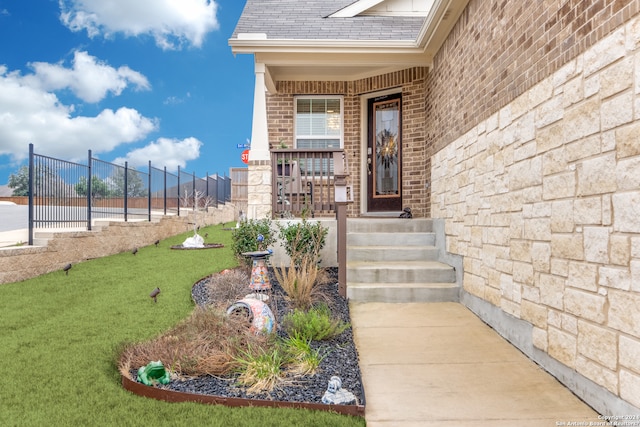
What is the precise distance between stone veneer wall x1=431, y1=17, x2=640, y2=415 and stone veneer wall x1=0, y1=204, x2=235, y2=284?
7.04 meters

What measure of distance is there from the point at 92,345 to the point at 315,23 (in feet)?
22.4

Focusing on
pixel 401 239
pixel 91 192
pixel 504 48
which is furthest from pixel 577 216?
pixel 91 192

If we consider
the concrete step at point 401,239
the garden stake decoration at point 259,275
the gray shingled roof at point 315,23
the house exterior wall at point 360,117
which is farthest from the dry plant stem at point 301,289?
the gray shingled roof at point 315,23

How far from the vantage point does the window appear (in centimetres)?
852

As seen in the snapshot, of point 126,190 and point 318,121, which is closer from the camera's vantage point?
point 318,121

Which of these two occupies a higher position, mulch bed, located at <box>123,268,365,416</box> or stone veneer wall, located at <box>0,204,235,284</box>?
stone veneer wall, located at <box>0,204,235,284</box>

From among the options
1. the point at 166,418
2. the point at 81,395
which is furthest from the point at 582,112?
the point at 81,395

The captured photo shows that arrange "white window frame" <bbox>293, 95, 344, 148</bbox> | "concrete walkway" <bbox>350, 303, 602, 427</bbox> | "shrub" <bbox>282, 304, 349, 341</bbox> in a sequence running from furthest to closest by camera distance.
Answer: "white window frame" <bbox>293, 95, 344, 148</bbox> → "shrub" <bbox>282, 304, 349, 341</bbox> → "concrete walkway" <bbox>350, 303, 602, 427</bbox>

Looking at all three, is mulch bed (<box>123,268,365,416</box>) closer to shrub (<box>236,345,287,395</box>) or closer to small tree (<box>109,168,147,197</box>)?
shrub (<box>236,345,287,395</box>)

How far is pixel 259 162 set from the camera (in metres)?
7.03

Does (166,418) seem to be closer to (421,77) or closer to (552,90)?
(552,90)

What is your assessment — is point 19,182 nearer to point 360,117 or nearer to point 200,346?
point 360,117

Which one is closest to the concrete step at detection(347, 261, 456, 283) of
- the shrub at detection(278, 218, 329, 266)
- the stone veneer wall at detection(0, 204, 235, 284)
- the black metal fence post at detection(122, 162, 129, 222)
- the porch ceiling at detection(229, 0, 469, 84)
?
the shrub at detection(278, 218, 329, 266)

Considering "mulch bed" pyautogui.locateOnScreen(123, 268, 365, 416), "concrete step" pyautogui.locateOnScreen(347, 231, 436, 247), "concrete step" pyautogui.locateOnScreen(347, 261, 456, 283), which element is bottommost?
"mulch bed" pyautogui.locateOnScreen(123, 268, 365, 416)
